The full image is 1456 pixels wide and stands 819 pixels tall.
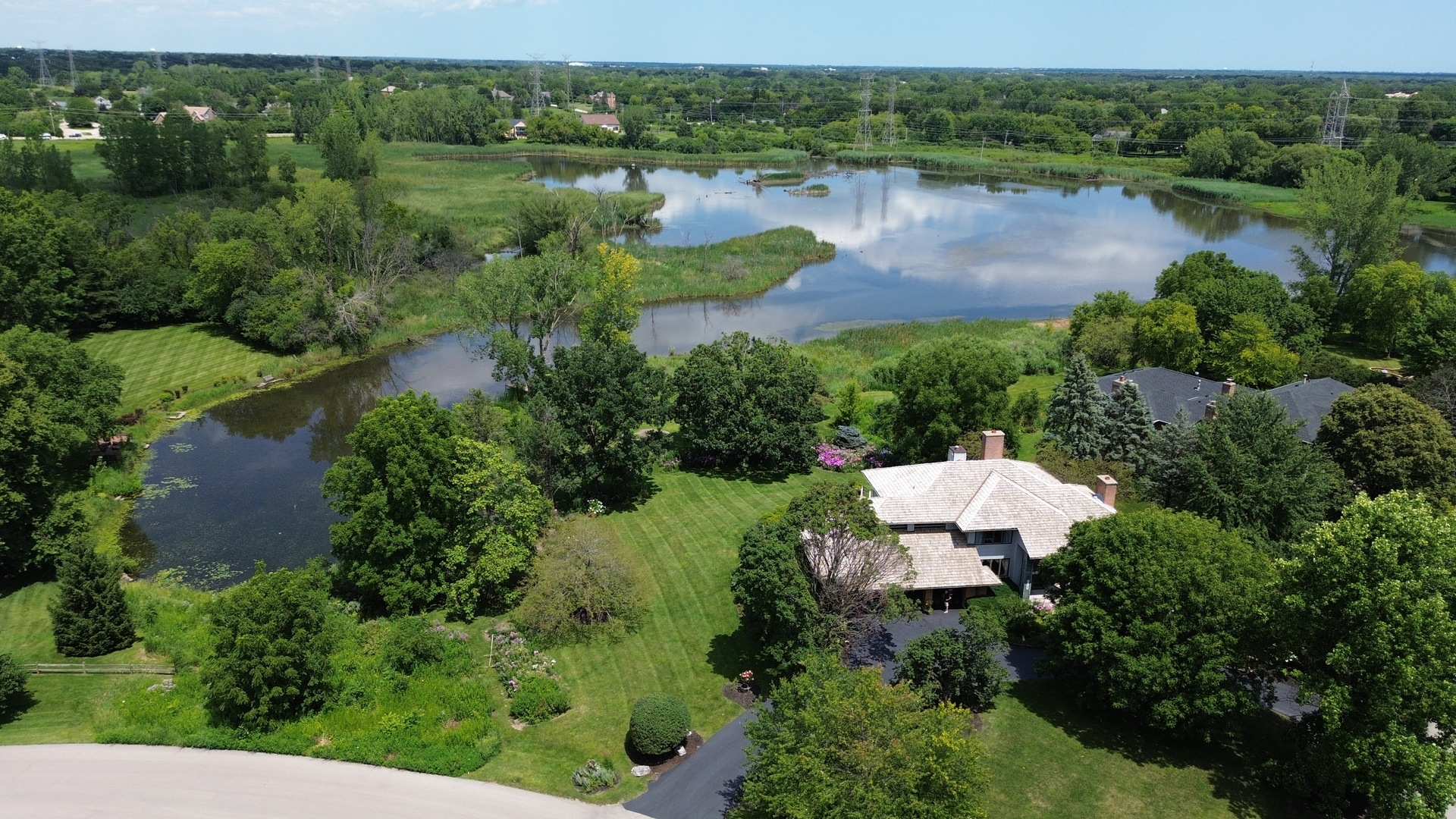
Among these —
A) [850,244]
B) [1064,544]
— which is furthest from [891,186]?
[1064,544]

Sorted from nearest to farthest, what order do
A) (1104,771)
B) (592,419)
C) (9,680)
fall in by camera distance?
(1104,771)
(9,680)
(592,419)

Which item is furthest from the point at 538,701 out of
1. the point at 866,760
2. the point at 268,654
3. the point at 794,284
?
the point at 794,284

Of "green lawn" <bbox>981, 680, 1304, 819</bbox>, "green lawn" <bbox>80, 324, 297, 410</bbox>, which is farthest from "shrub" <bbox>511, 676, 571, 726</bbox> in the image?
"green lawn" <bbox>80, 324, 297, 410</bbox>

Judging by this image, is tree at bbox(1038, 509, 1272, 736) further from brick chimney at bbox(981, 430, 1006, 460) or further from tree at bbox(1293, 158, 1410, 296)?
tree at bbox(1293, 158, 1410, 296)

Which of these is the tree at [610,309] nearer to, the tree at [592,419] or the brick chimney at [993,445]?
the tree at [592,419]

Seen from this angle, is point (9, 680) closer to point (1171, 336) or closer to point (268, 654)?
point (268, 654)

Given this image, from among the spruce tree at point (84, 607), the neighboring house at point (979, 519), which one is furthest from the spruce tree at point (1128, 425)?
the spruce tree at point (84, 607)
